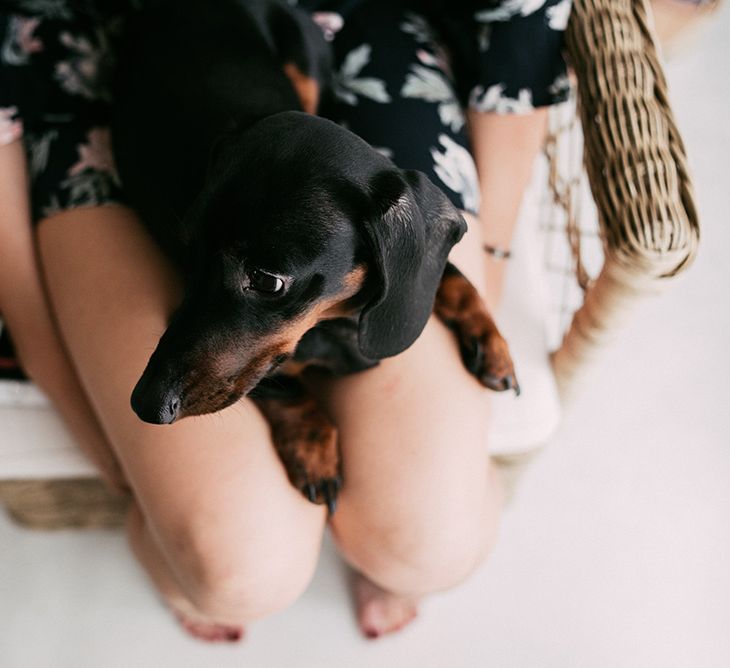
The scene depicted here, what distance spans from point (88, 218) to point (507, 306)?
0.75m

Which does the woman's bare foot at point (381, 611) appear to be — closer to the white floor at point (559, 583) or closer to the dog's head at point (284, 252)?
the white floor at point (559, 583)

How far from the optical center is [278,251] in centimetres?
81

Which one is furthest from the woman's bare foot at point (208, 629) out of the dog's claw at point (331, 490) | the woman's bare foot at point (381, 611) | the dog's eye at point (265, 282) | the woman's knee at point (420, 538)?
the dog's eye at point (265, 282)

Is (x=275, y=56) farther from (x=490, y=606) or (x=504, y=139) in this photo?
(x=490, y=606)

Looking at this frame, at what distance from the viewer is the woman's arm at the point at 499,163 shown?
132 centimetres

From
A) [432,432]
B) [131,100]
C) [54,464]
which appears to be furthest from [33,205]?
A: [432,432]

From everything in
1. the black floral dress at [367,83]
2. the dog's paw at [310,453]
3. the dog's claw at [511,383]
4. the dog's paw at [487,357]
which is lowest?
the dog's paw at [310,453]

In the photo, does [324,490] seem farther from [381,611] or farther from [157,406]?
[381,611]

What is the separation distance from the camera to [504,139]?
1318mm

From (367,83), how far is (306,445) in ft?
2.09

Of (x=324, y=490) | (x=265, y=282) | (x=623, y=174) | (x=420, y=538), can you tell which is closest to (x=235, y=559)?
(x=324, y=490)

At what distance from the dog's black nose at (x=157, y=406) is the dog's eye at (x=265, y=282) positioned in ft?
0.51

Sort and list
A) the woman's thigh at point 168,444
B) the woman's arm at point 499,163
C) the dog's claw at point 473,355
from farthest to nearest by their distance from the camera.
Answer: the woman's arm at point 499,163
the dog's claw at point 473,355
the woman's thigh at point 168,444

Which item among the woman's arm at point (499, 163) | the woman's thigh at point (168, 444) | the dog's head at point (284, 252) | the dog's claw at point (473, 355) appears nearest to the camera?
the dog's head at point (284, 252)
